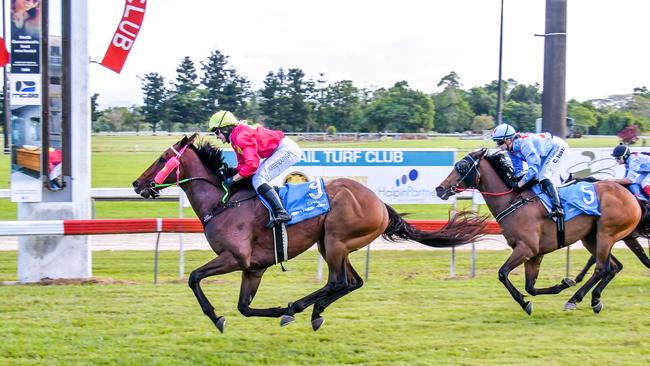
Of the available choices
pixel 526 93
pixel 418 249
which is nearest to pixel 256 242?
pixel 418 249

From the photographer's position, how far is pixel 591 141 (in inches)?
752

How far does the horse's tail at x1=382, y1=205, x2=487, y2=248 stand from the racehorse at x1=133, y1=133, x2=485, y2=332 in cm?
22

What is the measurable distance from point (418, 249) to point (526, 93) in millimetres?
19245

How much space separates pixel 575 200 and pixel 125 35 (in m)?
5.62

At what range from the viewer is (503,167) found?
334 inches

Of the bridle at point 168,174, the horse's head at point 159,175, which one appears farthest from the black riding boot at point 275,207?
the horse's head at point 159,175

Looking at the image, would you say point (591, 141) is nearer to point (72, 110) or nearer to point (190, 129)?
point (190, 129)

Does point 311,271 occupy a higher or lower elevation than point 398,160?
lower

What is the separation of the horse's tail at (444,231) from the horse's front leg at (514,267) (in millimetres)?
432

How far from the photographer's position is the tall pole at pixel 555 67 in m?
11.3


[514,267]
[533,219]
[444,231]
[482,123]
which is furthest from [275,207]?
[482,123]

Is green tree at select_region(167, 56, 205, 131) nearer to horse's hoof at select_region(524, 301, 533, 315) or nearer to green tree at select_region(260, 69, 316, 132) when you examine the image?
green tree at select_region(260, 69, 316, 132)

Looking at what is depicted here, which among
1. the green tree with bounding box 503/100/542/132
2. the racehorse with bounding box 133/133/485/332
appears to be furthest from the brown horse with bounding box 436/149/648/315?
the green tree with bounding box 503/100/542/132

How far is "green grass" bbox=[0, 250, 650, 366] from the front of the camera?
6.18m
